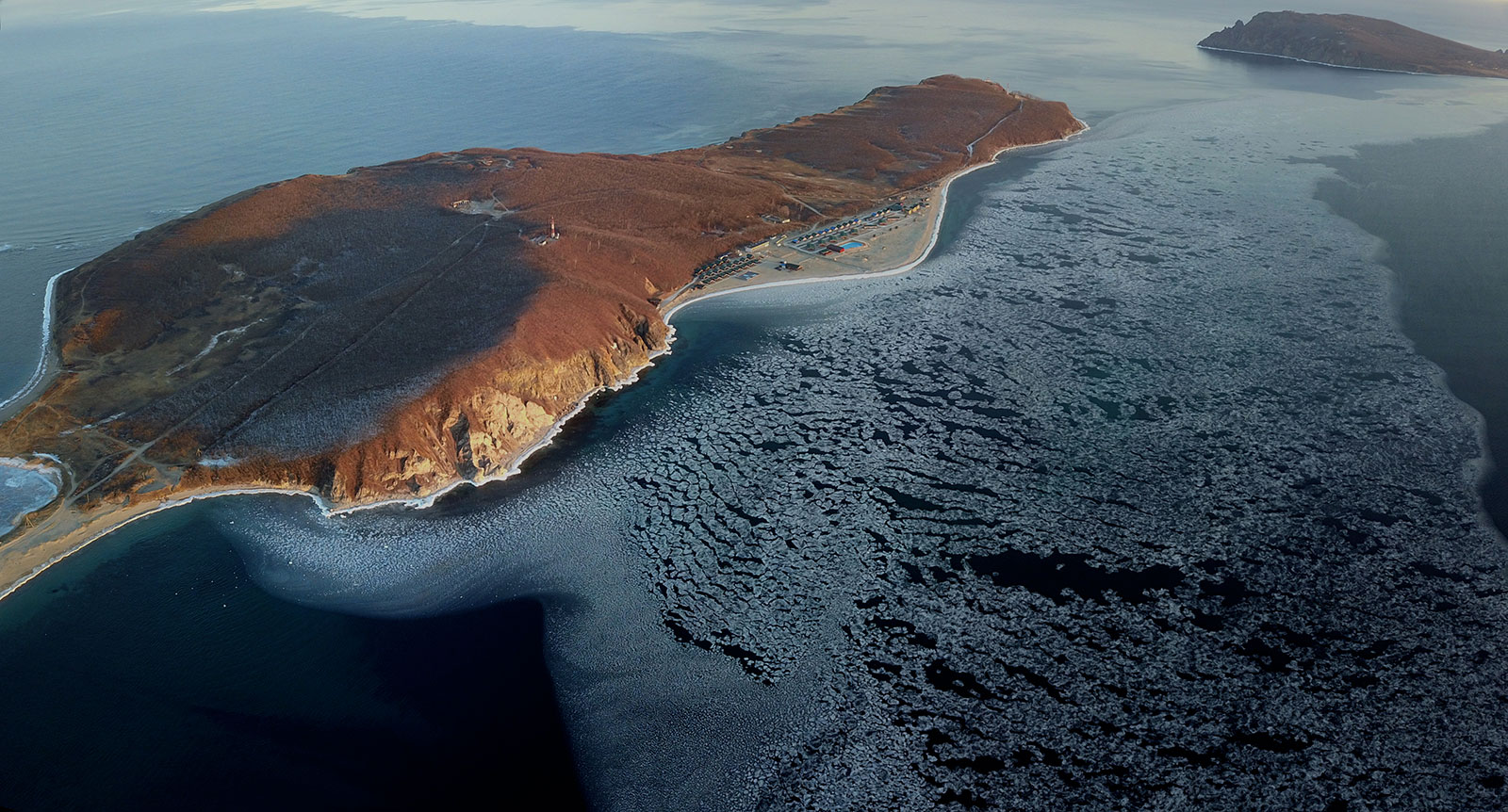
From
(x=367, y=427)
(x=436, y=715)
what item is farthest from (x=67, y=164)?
(x=436, y=715)

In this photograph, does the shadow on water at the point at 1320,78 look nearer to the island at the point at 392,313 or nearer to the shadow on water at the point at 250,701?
the island at the point at 392,313

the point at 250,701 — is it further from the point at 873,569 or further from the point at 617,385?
the point at 617,385

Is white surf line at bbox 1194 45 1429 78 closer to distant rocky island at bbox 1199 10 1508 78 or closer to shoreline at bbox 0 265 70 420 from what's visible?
distant rocky island at bbox 1199 10 1508 78

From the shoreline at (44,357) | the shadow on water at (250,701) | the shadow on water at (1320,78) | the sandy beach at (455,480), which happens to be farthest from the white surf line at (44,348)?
the shadow on water at (1320,78)

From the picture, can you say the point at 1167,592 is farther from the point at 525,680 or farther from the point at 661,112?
the point at 661,112

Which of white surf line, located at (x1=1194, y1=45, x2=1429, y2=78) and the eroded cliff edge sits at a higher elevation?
white surf line, located at (x1=1194, y1=45, x2=1429, y2=78)

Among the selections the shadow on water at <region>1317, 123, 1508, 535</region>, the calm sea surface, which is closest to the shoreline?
the calm sea surface
